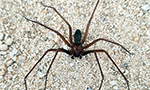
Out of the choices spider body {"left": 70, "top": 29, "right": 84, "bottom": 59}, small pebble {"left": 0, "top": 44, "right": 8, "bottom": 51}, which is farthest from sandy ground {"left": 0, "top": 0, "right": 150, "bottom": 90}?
spider body {"left": 70, "top": 29, "right": 84, "bottom": 59}

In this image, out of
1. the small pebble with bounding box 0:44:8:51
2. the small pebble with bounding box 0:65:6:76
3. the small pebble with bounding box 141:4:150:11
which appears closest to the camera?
the small pebble with bounding box 0:65:6:76

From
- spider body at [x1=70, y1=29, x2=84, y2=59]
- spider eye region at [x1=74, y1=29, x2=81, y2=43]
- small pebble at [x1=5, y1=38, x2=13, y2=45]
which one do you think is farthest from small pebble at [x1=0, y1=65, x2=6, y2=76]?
spider eye region at [x1=74, y1=29, x2=81, y2=43]

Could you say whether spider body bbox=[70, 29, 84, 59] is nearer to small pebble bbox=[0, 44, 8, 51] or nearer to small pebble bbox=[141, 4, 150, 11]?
small pebble bbox=[0, 44, 8, 51]

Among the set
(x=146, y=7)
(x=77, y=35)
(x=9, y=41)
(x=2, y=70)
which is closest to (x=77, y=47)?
(x=77, y=35)

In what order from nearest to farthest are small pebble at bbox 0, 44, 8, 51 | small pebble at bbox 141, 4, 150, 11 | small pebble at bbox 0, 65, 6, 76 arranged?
small pebble at bbox 0, 65, 6, 76 < small pebble at bbox 0, 44, 8, 51 < small pebble at bbox 141, 4, 150, 11

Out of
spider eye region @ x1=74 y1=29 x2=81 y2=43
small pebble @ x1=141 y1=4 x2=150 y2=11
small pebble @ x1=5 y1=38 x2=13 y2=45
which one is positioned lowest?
spider eye region @ x1=74 y1=29 x2=81 y2=43

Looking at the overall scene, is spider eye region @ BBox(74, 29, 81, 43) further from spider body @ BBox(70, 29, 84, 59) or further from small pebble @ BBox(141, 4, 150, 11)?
small pebble @ BBox(141, 4, 150, 11)

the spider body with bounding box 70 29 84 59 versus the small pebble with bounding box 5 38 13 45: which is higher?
the small pebble with bounding box 5 38 13 45

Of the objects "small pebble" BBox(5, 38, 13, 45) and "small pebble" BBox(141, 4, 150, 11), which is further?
"small pebble" BBox(141, 4, 150, 11)

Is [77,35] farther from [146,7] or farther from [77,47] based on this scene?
[146,7]
